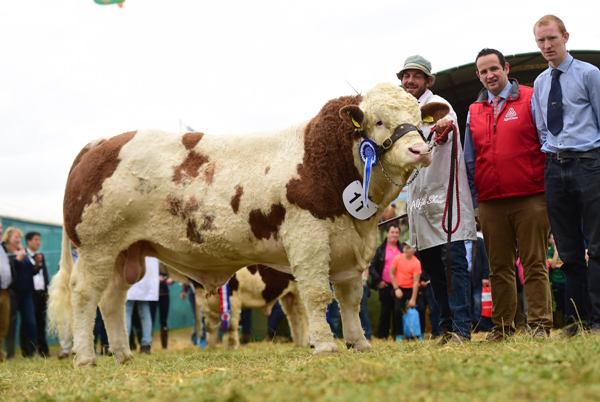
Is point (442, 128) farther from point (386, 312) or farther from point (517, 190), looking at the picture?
point (386, 312)

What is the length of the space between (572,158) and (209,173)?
3112mm

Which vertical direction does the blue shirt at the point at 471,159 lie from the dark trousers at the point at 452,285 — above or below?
above

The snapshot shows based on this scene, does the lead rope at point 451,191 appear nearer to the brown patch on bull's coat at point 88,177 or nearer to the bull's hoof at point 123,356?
the brown patch on bull's coat at point 88,177

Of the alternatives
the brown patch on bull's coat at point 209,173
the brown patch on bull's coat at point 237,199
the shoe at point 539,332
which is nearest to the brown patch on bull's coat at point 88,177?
the brown patch on bull's coat at point 209,173

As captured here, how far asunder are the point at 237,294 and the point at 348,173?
18.2 ft

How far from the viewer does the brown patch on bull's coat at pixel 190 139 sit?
295 inches

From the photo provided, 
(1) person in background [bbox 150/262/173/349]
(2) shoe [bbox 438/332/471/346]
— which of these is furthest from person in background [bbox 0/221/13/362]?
(2) shoe [bbox 438/332/471/346]

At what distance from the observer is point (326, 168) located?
6633 millimetres

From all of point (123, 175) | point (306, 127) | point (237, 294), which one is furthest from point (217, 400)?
point (237, 294)

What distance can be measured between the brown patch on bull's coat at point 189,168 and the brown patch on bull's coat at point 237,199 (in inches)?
20.6

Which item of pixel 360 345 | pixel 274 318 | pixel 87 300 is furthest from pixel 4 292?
pixel 360 345

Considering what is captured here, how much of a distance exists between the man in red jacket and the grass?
3.46 ft

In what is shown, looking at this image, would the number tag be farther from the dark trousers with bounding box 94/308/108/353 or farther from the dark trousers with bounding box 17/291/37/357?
the dark trousers with bounding box 17/291/37/357

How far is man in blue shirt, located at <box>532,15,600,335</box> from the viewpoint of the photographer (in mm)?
5938
